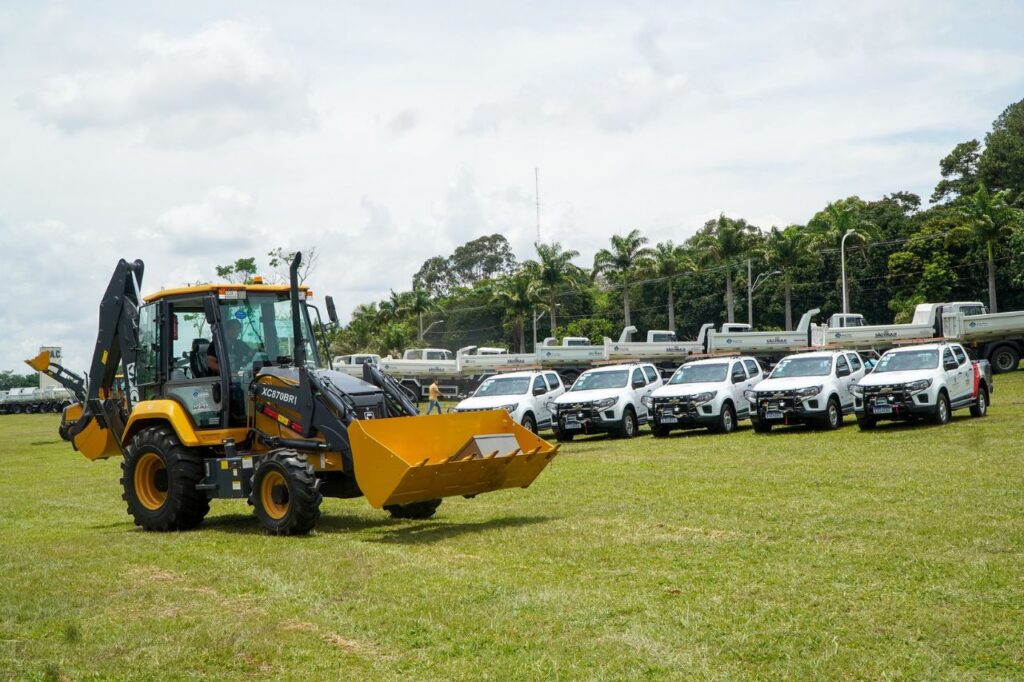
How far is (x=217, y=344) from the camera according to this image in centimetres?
1316

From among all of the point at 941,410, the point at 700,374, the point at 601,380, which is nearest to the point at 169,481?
the point at 941,410

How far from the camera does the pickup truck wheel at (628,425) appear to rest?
2702 centimetres

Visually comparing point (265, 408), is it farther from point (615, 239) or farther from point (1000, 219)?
point (615, 239)

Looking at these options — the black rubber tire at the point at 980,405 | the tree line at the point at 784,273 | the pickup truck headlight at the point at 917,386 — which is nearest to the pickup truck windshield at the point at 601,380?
the pickup truck headlight at the point at 917,386

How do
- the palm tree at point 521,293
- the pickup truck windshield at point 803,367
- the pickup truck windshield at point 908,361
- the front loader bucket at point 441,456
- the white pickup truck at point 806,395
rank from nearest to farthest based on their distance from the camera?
the front loader bucket at point 441,456, the pickup truck windshield at point 908,361, the white pickup truck at point 806,395, the pickup truck windshield at point 803,367, the palm tree at point 521,293

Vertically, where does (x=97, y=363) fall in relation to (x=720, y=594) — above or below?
above

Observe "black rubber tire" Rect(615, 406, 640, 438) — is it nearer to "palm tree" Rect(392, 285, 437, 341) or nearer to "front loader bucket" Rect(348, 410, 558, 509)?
"front loader bucket" Rect(348, 410, 558, 509)

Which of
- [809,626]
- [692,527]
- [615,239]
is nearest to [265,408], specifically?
[692,527]

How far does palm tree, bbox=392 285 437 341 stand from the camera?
284 ft

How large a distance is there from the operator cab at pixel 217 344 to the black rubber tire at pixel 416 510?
2032 mm

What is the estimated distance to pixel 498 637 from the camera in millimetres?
7297

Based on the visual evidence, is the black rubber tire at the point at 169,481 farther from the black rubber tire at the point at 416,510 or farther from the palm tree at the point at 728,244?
the palm tree at the point at 728,244

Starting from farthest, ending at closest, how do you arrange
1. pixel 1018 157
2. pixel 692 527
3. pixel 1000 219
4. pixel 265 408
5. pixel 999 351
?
pixel 1018 157 → pixel 1000 219 → pixel 999 351 → pixel 265 408 → pixel 692 527

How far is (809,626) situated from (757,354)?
124ft
